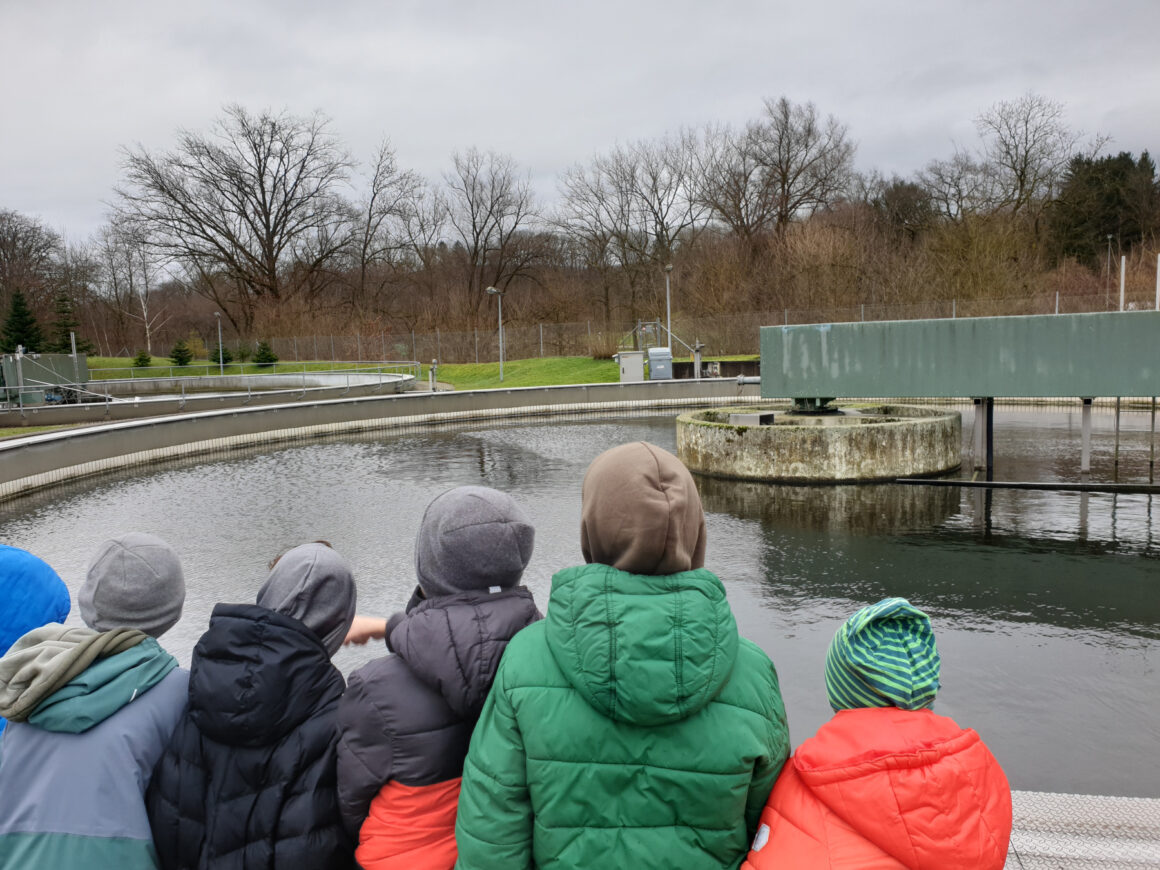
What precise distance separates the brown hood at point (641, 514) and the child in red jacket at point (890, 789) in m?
0.50

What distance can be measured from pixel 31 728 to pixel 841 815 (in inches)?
75.5

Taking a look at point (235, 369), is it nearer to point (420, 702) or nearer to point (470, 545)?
point (470, 545)

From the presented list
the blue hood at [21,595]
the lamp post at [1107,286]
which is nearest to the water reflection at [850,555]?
the blue hood at [21,595]

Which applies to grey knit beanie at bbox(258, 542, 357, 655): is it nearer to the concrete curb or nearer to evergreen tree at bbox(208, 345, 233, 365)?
the concrete curb

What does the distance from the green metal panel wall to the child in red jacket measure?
10978mm

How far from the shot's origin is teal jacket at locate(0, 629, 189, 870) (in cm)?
201

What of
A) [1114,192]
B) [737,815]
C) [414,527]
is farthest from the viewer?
[1114,192]

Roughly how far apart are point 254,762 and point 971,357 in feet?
40.3

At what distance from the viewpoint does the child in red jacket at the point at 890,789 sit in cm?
166

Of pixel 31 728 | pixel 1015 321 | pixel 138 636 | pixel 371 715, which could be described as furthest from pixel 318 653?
pixel 1015 321

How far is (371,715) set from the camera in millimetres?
2043

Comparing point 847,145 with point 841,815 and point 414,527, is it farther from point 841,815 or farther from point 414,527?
point 841,815

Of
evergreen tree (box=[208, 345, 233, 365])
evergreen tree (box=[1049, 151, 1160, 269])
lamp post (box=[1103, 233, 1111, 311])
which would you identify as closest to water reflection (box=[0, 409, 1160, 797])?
lamp post (box=[1103, 233, 1111, 311])

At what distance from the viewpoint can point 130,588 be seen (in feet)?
7.91
